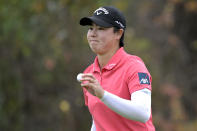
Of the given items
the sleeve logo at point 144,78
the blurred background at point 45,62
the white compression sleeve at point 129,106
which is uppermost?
the sleeve logo at point 144,78

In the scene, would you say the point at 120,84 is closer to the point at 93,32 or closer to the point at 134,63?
the point at 134,63

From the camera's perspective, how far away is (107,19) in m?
3.70

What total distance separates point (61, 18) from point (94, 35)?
6.71 metres

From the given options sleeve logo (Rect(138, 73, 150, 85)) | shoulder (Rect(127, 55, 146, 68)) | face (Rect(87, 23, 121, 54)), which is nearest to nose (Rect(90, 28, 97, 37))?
face (Rect(87, 23, 121, 54))

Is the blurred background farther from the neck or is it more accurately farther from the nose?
the nose

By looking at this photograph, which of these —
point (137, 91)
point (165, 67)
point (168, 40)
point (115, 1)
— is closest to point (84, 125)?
point (115, 1)

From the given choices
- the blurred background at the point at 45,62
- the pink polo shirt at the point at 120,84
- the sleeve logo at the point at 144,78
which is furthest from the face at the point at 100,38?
the blurred background at the point at 45,62

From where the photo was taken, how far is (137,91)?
3.30 m

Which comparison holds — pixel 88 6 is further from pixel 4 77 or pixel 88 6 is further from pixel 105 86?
pixel 105 86

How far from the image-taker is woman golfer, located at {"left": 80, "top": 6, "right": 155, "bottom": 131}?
3211 mm

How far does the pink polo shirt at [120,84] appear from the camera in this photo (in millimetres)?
3402

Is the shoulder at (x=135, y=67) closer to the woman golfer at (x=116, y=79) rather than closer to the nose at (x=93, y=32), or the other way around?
the woman golfer at (x=116, y=79)

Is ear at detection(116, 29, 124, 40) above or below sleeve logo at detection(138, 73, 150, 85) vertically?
above

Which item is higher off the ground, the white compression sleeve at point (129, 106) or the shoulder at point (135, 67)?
the shoulder at point (135, 67)
